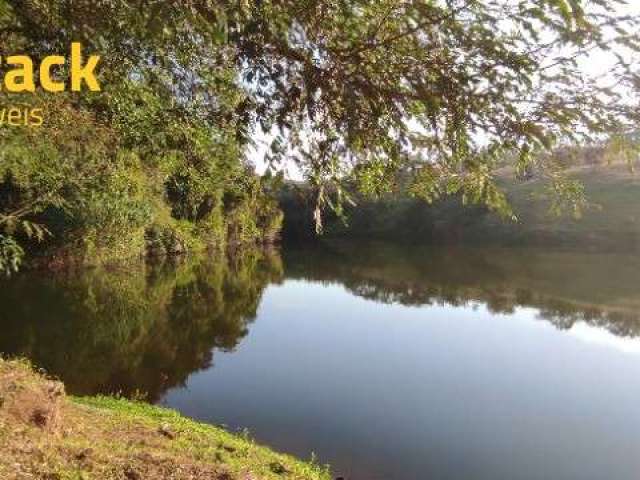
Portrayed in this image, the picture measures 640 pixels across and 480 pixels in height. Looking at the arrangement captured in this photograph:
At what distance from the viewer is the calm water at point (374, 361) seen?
1758 cm

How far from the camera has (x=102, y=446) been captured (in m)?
10.8

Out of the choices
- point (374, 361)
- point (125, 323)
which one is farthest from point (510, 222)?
point (125, 323)

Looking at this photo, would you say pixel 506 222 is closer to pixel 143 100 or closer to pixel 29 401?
pixel 29 401

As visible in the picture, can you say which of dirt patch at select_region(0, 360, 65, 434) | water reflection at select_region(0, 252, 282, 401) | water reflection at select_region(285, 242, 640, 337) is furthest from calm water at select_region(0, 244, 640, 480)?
dirt patch at select_region(0, 360, 65, 434)

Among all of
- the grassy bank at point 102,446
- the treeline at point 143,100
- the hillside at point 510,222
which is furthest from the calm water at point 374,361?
the hillside at point 510,222

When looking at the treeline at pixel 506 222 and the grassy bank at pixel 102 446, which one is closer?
the grassy bank at pixel 102 446

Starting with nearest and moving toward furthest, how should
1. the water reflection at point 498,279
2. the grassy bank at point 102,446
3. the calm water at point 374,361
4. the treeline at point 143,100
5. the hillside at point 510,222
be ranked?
1. the treeline at point 143,100
2. the grassy bank at point 102,446
3. the calm water at point 374,361
4. the water reflection at point 498,279
5. the hillside at point 510,222

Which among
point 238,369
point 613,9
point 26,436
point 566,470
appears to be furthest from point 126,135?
point 238,369

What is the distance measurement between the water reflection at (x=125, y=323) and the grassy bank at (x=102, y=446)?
718cm

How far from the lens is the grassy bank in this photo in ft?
30.8

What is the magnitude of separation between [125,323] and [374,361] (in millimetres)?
11987

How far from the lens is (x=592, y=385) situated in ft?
78.7

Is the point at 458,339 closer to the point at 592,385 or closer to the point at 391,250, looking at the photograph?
the point at 592,385

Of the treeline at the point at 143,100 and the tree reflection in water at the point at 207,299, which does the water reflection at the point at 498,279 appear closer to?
the tree reflection in water at the point at 207,299
